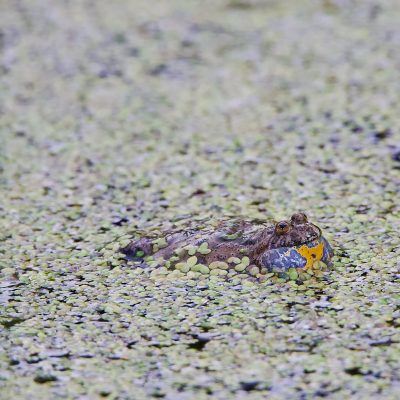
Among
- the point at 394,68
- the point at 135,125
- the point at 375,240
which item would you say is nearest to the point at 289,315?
the point at 375,240

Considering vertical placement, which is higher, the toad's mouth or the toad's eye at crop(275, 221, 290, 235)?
the toad's eye at crop(275, 221, 290, 235)

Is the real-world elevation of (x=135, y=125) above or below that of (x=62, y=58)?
below

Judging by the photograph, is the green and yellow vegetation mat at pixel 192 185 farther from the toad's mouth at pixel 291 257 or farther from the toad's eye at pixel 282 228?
the toad's eye at pixel 282 228

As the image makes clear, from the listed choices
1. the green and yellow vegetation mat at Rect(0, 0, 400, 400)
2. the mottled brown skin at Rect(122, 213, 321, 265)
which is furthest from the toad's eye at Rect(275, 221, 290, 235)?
the green and yellow vegetation mat at Rect(0, 0, 400, 400)

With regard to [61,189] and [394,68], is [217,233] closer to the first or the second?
[61,189]

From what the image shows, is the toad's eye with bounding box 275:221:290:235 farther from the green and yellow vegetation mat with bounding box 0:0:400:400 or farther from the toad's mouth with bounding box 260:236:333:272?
the green and yellow vegetation mat with bounding box 0:0:400:400

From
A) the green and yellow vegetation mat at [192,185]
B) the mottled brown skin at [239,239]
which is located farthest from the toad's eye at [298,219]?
the green and yellow vegetation mat at [192,185]

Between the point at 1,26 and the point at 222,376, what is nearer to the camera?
the point at 222,376
